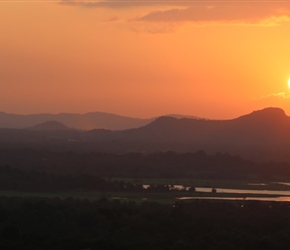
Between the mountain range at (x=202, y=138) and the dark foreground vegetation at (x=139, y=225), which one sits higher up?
the mountain range at (x=202, y=138)

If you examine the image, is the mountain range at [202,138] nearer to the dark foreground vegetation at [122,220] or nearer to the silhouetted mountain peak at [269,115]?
the silhouetted mountain peak at [269,115]

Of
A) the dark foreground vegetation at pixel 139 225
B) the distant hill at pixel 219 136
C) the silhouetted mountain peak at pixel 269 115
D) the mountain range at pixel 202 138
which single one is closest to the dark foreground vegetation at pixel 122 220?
the dark foreground vegetation at pixel 139 225

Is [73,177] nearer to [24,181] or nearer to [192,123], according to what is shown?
[24,181]

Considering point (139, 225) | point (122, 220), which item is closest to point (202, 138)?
point (122, 220)

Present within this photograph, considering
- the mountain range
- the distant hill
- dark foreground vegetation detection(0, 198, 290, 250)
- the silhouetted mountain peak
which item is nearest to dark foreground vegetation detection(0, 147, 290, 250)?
dark foreground vegetation detection(0, 198, 290, 250)

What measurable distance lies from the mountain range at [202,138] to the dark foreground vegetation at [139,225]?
56.6m

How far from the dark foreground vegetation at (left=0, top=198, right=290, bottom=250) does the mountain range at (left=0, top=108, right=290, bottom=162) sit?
56608 mm

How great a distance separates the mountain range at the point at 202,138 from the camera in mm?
113000

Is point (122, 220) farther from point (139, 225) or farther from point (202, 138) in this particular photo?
point (202, 138)

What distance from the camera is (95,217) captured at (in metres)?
39.3

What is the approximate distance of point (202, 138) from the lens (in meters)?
142

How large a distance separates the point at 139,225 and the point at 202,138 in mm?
104894

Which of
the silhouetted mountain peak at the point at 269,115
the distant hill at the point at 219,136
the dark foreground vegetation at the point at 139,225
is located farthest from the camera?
the silhouetted mountain peak at the point at 269,115

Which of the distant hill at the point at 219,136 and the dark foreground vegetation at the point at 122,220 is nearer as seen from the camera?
the dark foreground vegetation at the point at 122,220
